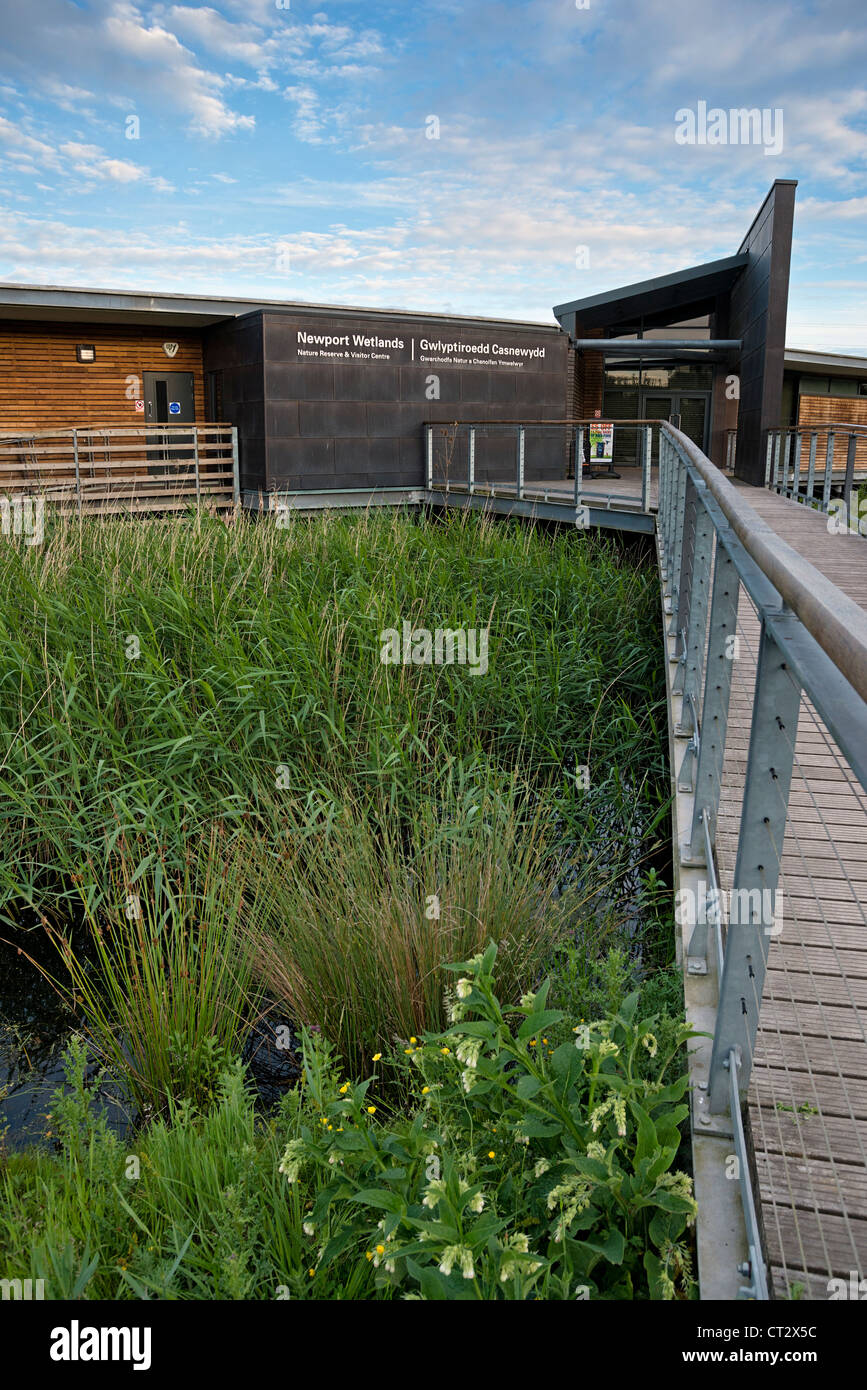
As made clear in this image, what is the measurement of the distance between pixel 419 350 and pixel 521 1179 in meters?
17.3

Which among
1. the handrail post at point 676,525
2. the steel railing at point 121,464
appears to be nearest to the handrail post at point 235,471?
the steel railing at point 121,464

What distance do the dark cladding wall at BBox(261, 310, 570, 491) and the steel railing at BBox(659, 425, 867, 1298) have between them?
47.4 ft

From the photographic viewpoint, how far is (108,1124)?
356 cm

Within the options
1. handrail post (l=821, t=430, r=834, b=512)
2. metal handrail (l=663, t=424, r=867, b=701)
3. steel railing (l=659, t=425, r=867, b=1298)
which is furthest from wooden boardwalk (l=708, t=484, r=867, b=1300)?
handrail post (l=821, t=430, r=834, b=512)

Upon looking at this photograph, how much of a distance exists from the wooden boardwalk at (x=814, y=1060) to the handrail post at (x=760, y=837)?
86 millimetres

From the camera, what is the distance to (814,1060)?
2.15 meters

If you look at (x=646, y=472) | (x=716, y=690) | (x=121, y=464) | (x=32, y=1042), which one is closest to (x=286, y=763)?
(x=32, y=1042)

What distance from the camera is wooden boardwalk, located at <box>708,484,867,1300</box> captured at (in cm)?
169

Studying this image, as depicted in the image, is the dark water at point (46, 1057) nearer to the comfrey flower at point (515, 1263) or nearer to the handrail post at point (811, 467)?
the comfrey flower at point (515, 1263)

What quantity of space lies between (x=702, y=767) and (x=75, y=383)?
18.0m

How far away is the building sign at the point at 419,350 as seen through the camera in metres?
16.5

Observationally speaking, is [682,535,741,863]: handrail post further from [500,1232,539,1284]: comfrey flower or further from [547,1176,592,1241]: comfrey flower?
[500,1232,539,1284]: comfrey flower
